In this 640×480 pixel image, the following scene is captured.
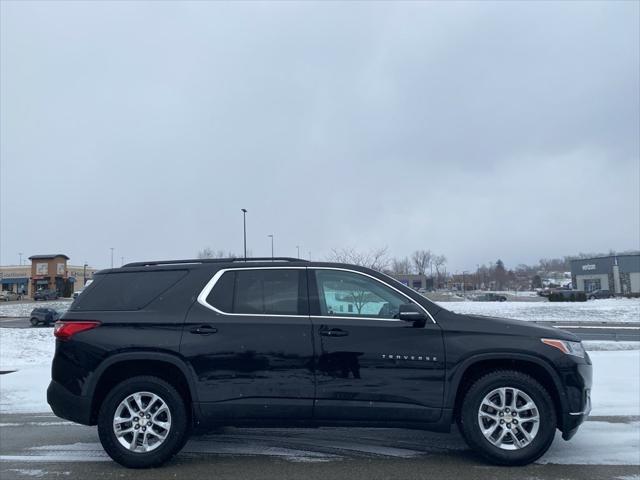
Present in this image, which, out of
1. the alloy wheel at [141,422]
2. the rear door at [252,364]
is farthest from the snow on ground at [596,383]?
the rear door at [252,364]

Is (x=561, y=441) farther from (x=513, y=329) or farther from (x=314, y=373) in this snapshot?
(x=314, y=373)

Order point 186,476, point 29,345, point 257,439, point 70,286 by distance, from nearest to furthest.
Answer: point 186,476
point 257,439
point 29,345
point 70,286

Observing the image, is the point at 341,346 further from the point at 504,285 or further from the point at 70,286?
the point at 504,285

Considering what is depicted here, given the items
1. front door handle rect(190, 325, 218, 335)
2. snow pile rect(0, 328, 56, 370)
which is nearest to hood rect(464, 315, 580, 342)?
front door handle rect(190, 325, 218, 335)

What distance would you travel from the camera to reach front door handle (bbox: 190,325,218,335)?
4.95 meters

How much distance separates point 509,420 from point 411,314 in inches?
50.2

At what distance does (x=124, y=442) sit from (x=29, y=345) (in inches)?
435

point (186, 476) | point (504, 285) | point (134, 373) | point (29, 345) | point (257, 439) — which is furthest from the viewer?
point (504, 285)

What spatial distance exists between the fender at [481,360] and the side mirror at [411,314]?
52 centimetres

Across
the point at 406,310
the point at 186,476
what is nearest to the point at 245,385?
the point at 186,476

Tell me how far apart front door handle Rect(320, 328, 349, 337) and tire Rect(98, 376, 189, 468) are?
144 centimetres

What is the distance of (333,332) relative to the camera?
491cm

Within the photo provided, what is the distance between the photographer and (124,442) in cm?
488

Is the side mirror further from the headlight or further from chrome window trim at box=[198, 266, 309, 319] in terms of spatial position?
the headlight
